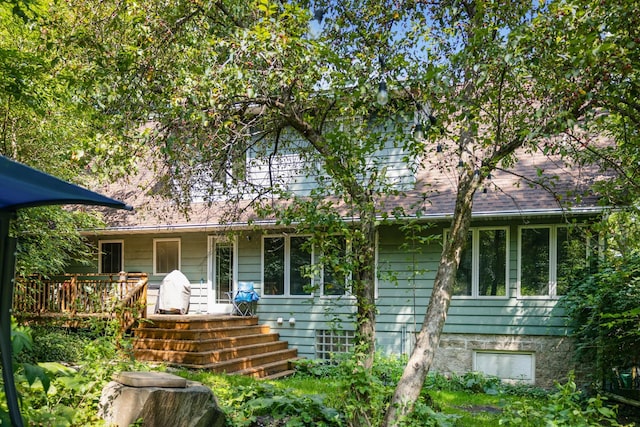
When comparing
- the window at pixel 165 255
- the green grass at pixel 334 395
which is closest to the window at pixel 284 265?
the window at pixel 165 255

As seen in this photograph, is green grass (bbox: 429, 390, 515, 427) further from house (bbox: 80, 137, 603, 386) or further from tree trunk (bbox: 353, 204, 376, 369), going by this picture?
tree trunk (bbox: 353, 204, 376, 369)

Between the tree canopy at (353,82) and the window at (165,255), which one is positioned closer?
the tree canopy at (353,82)

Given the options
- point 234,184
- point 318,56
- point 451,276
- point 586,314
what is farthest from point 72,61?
point 586,314

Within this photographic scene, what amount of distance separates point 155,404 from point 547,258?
788cm

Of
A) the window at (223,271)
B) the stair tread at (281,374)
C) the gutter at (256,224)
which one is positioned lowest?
the stair tread at (281,374)

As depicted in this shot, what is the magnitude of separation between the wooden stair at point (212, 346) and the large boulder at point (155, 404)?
407 centimetres

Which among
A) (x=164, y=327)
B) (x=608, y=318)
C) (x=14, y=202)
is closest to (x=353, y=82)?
(x=14, y=202)

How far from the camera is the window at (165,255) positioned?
13.3m

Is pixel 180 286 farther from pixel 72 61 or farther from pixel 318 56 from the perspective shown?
pixel 318 56

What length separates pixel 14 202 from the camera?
288 centimetres

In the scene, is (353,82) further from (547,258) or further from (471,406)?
(547,258)

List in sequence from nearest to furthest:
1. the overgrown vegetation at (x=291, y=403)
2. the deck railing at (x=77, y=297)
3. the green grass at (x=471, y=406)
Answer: the overgrown vegetation at (x=291, y=403) < the green grass at (x=471, y=406) < the deck railing at (x=77, y=297)

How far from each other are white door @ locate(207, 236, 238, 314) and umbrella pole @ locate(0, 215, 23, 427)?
1011cm

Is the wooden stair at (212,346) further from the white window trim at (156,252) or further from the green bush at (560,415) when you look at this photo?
the green bush at (560,415)
